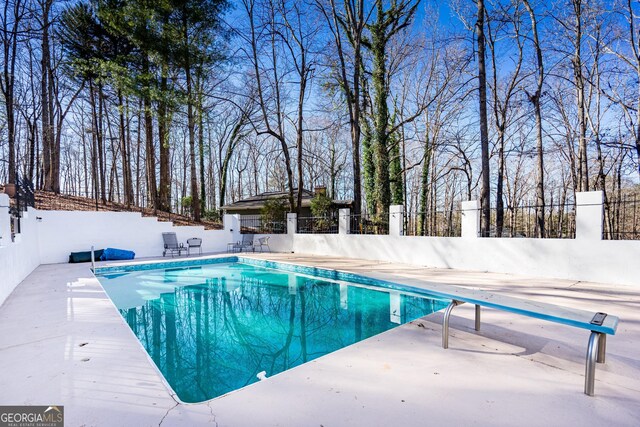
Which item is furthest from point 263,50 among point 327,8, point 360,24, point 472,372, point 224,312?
point 472,372

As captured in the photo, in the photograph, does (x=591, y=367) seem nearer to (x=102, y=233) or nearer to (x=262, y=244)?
(x=262, y=244)

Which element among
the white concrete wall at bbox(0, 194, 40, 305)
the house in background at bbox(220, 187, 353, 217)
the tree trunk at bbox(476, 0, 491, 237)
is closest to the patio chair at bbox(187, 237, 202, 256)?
the white concrete wall at bbox(0, 194, 40, 305)

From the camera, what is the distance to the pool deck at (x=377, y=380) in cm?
194

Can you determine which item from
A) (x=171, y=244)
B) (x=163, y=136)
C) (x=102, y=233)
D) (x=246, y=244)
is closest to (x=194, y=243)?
(x=171, y=244)

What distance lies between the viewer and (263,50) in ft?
44.6

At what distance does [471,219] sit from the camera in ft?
24.7

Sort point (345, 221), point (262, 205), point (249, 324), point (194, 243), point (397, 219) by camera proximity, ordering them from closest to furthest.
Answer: point (249, 324) < point (397, 219) < point (345, 221) < point (194, 243) < point (262, 205)

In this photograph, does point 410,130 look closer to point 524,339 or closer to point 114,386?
point 524,339

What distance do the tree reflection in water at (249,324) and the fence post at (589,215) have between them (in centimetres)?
324

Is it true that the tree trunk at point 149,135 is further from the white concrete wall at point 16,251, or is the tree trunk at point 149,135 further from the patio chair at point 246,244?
the white concrete wall at point 16,251

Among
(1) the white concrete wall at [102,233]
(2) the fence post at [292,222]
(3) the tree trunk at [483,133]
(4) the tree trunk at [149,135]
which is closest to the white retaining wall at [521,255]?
(3) the tree trunk at [483,133]

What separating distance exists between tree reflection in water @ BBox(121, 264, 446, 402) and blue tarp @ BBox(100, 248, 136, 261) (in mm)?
4616

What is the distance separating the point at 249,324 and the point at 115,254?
804cm

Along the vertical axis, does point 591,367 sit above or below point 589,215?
below
